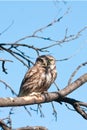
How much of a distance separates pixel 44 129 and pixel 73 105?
481mm

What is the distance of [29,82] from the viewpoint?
5922 mm

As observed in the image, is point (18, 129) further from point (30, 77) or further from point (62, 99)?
point (30, 77)

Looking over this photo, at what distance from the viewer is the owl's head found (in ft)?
19.8

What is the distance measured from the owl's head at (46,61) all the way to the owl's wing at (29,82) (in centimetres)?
14

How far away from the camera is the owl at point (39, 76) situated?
562cm

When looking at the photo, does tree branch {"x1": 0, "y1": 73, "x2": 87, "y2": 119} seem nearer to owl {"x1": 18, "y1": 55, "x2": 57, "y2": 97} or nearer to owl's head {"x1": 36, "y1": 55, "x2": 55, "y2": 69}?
owl {"x1": 18, "y1": 55, "x2": 57, "y2": 97}

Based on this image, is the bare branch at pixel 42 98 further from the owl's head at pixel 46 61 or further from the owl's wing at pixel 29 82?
the owl's head at pixel 46 61

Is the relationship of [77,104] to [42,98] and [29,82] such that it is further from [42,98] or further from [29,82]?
[29,82]

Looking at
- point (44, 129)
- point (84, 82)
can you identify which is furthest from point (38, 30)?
point (44, 129)

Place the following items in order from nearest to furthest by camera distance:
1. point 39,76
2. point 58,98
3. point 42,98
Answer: point 58,98, point 42,98, point 39,76

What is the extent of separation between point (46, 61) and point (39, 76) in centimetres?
42

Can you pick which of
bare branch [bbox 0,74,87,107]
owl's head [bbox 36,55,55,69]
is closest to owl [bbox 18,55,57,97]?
owl's head [bbox 36,55,55,69]

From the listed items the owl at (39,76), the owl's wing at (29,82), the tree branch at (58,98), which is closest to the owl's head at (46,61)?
the owl at (39,76)

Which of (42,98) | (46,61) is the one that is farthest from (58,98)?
(46,61)
